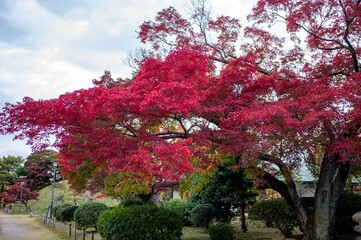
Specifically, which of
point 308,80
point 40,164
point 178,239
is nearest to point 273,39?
point 308,80

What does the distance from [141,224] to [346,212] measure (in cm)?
746

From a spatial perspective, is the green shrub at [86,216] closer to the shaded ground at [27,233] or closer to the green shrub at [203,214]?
the shaded ground at [27,233]

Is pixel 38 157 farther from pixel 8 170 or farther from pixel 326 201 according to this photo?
pixel 326 201

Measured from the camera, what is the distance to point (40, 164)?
42.9 meters

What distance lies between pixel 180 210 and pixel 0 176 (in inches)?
1387

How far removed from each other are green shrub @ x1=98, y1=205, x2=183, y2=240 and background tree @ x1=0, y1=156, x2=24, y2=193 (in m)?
39.4

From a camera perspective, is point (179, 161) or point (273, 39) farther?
point (273, 39)

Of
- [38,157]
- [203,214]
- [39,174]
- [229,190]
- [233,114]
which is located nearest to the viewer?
[233,114]

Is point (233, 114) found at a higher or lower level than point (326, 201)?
higher

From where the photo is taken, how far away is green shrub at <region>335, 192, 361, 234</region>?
9.80 m

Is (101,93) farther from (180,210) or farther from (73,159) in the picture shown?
(180,210)

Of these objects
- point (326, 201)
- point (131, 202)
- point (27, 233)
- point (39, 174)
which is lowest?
point (27, 233)

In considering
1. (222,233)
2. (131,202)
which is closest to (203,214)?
(222,233)

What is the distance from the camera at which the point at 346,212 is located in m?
9.92
